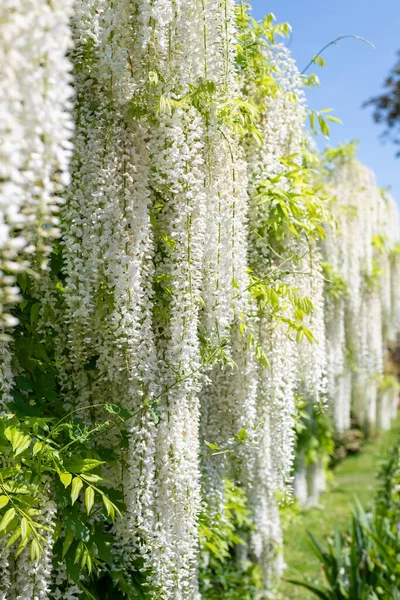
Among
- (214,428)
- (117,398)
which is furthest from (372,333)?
(117,398)

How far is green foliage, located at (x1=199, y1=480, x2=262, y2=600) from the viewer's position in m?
4.39

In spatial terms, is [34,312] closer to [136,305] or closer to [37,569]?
[136,305]

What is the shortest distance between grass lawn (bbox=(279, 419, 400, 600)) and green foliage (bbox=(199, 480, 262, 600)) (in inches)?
23.5

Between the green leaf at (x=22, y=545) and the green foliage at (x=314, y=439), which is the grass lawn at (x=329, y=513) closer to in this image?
the green foliage at (x=314, y=439)

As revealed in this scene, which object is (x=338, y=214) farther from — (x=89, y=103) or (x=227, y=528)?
(x=89, y=103)

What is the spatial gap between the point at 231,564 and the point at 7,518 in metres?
4.36

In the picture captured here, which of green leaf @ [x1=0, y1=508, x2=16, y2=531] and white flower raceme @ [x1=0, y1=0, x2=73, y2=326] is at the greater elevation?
white flower raceme @ [x1=0, y1=0, x2=73, y2=326]

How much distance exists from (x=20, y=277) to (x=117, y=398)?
0.64m

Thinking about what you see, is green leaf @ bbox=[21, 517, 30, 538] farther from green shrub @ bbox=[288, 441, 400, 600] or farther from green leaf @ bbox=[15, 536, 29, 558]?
green shrub @ bbox=[288, 441, 400, 600]

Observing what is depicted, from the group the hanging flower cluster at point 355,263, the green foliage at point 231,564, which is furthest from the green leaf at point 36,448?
the hanging flower cluster at point 355,263

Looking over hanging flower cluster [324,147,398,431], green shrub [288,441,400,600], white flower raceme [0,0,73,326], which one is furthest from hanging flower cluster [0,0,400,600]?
hanging flower cluster [324,147,398,431]

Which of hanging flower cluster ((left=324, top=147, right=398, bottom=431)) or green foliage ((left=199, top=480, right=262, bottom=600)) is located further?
hanging flower cluster ((left=324, top=147, right=398, bottom=431))

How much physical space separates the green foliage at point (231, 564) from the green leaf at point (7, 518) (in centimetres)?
196

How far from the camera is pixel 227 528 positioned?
4469 millimetres
